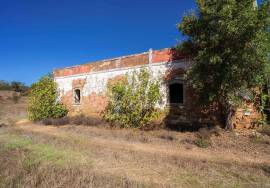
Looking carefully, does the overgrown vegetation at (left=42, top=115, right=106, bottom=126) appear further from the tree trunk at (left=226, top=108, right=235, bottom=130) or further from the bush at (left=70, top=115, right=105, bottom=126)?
the tree trunk at (left=226, top=108, right=235, bottom=130)

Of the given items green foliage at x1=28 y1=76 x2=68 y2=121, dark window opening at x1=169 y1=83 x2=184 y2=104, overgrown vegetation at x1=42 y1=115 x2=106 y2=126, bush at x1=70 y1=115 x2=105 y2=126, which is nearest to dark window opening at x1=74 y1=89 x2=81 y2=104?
green foliage at x1=28 y1=76 x2=68 y2=121

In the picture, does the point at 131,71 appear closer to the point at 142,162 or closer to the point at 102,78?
the point at 102,78

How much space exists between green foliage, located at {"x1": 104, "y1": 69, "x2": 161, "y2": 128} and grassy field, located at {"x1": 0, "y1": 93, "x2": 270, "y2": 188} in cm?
202

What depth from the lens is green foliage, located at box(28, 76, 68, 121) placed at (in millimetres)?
19234

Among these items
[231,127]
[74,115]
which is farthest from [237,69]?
[74,115]

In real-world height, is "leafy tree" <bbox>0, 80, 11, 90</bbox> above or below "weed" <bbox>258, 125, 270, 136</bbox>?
above

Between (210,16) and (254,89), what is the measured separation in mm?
4086

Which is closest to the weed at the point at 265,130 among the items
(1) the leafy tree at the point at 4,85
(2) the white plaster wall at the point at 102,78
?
(2) the white plaster wall at the point at 102,78

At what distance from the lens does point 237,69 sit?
9406 mm

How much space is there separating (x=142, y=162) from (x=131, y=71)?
8814mm

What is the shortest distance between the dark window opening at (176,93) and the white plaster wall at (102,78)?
35cm

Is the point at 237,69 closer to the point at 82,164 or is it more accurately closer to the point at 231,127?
the point at 231,127

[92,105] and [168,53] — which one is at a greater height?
[168,53]

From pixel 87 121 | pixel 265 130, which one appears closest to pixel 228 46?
pixel 265 130
